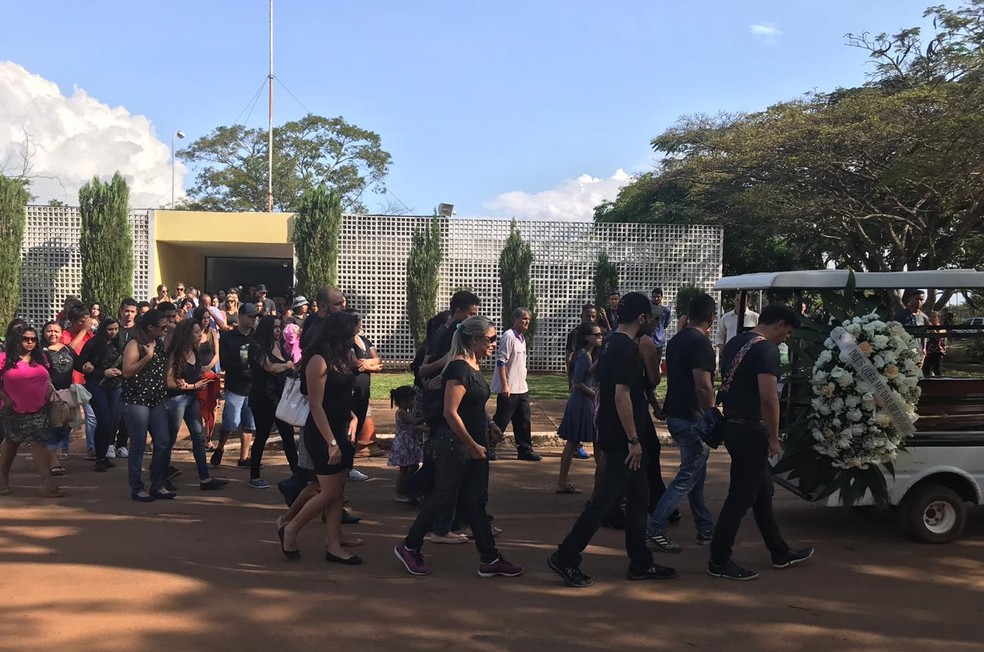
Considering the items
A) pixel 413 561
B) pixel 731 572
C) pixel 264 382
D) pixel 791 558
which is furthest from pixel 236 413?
pixel 791 558

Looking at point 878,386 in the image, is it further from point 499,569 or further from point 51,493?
point 51,493

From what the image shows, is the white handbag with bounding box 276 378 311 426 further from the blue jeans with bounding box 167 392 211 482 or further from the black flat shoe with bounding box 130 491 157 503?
the black flat shoe with bounding box 130 491 157 503

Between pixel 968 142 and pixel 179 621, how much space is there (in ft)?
47.2

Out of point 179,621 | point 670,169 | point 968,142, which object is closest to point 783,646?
point 179,621

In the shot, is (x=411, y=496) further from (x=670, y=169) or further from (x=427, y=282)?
(x=670, y=169)

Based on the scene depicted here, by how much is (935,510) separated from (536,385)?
33.7ft

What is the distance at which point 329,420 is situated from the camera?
5227 millimetres

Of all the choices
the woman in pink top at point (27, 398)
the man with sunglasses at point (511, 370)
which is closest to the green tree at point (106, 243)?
the woman in pink top at point (27, 398)

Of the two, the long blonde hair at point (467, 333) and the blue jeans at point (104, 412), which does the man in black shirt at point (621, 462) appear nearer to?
the long blonde hair at point (467, 333)

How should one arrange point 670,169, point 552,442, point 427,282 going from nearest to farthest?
point 552,442
point 427,282
point 670,169

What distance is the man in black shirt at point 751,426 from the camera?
16.3 feet

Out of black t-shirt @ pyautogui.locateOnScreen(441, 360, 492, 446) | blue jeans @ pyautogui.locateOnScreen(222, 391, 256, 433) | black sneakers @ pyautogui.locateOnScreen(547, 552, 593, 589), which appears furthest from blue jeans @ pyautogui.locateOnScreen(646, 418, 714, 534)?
blue jeans @ pyautogui.locateOnScreen(222, 391, 256, 433)

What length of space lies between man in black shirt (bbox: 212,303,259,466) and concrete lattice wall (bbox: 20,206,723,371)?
10.1 m

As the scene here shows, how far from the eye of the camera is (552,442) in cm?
1024
